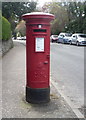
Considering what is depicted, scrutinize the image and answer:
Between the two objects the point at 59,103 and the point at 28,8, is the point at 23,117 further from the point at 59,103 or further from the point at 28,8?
the point at 28,8

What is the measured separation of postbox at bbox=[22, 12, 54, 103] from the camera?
16.8 ft

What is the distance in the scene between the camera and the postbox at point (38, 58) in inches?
201

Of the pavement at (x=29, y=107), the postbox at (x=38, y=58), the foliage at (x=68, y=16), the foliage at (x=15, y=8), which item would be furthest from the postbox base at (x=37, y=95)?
the foliage at (x=68, y=16)

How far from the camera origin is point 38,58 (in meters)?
5.16

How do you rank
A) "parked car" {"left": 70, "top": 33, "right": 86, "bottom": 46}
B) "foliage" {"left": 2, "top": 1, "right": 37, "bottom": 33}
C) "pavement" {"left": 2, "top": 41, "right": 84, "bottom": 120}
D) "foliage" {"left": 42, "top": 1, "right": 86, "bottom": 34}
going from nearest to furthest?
→ 1. "pavement" {"left": 2, "top": 41, "right": 84, "bottom": 120}
2. "foliage" {"left": 2, "top": 1, "right": 37, "bottom": 33}
3. "parked car" {"left": 70, "top": 33, "right": 86, "bottom": 46}
4. "foliage" {"left": 42, "top": 1, "right": 86, "bottom": 34}

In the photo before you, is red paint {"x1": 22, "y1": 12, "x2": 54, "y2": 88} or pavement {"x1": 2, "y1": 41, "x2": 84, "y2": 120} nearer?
pavement {"x1": 2, "y1": 41, "x2": 84, "y2": 120}

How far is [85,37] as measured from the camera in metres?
30.9

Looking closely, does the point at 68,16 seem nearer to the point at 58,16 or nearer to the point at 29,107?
the point at 58,16

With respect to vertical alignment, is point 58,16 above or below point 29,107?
above

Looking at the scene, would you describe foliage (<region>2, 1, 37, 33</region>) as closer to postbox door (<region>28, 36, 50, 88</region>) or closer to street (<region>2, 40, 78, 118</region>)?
street (<region>2, 40, 78, 118</region>)

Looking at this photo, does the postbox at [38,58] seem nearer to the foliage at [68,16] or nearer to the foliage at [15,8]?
the foliage at [15,8]

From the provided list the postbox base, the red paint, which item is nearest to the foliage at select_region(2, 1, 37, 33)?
the red paint

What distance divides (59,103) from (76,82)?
2.61m

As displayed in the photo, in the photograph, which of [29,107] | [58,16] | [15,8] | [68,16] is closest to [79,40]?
[15,8]
